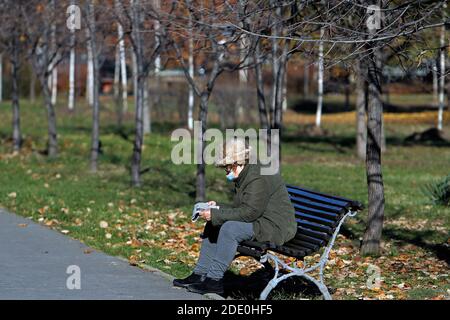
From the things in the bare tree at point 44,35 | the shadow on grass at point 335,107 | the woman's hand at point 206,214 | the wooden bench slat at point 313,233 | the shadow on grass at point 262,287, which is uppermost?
the bare tree at point 44,35

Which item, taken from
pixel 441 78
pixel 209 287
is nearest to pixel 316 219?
pixel 209 287

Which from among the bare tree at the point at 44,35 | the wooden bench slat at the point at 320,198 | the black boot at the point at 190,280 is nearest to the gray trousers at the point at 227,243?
the black boot at the point at 190,280

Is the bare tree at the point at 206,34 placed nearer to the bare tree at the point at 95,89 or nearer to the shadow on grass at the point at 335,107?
the bare tree at the point at 95,89

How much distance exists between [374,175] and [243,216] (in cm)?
325

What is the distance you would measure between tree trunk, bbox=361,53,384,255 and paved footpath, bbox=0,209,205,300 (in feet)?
9.24

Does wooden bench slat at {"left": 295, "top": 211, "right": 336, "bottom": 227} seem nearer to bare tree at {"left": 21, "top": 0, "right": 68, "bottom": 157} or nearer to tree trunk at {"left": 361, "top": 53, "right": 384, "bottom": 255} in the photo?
tree trunk at {"left": 361, "top": 53, "right": 384, "bottom": 255}

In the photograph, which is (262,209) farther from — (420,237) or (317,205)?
(420,237)

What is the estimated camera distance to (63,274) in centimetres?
914

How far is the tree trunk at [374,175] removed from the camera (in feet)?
36.0

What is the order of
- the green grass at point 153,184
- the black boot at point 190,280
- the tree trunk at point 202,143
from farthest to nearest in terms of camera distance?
the tree trunk at point 202,143 → the green grass at point 153,184 → the black boot at point 190,280

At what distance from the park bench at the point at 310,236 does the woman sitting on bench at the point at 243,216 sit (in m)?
0.12

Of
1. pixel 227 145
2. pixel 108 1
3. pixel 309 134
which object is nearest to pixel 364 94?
pixel 309 134

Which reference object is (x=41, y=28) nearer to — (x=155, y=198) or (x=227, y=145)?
(x=155, y=198)
